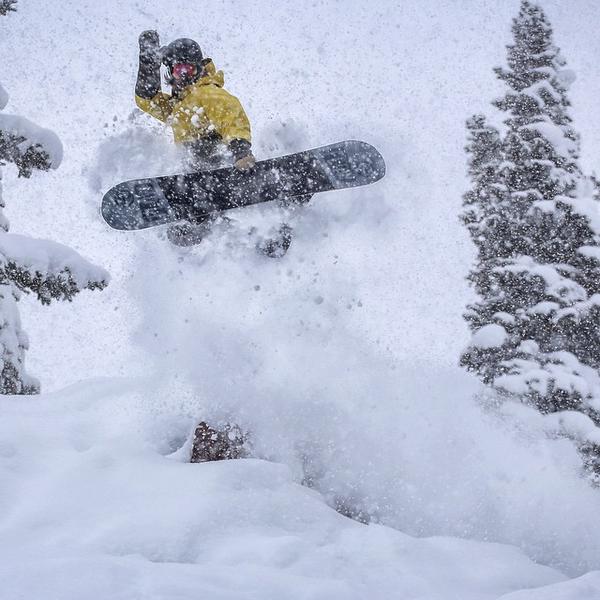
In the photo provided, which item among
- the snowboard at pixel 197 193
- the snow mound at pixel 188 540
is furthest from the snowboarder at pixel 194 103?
the snow mound at pixel 188 540

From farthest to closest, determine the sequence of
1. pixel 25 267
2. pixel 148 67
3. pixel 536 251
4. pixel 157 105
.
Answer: pixel 536 251 → pixel 157 105 → pixel 148 67 → pixel 25 267

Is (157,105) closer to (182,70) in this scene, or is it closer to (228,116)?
(182,70)

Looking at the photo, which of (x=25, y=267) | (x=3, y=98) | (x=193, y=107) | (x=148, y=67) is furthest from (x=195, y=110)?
(x=25, y=267)

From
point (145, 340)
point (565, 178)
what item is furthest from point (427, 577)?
point (565, 178)

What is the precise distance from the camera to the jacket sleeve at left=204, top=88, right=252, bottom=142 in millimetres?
7520

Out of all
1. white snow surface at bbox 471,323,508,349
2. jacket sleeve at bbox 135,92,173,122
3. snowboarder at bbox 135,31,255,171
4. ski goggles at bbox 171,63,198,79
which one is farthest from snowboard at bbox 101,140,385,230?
white snow surface at bbox 471,323,508,349

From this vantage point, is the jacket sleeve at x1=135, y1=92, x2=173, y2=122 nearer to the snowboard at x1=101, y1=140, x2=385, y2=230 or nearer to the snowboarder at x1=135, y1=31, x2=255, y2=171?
the snowboarder at x1=135, y1=31, x2=255, y2=171

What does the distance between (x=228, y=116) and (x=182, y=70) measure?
2.99ft

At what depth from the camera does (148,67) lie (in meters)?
7.91

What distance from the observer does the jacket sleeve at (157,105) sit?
8.05 metres

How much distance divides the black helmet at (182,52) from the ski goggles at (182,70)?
38 millimetres

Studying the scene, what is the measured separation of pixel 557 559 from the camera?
173 inches

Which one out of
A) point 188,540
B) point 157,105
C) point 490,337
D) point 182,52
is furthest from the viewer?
point 490,337

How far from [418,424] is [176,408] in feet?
7.76
